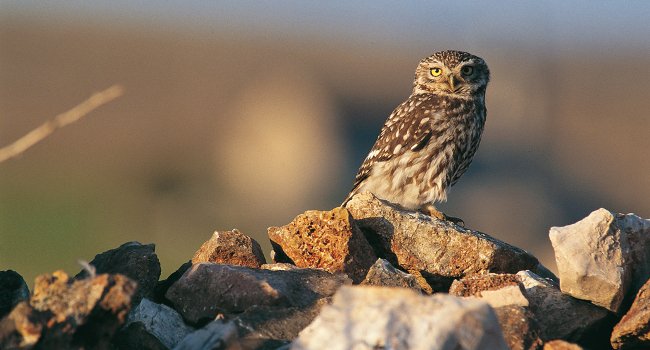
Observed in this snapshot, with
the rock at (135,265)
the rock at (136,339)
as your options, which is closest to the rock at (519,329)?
the rock at (136,339)

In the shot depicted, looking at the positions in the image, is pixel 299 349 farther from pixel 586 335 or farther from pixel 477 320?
pixel 586 335

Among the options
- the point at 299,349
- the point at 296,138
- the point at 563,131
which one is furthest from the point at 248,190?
the point at 299,349

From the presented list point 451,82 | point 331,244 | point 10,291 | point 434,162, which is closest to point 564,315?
point 331,244

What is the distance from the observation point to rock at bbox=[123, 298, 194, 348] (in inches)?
180

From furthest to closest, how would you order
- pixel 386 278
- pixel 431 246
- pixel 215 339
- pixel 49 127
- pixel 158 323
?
1. pixel 431 246
2. pixel 386 278
3. pixel 158 323
4. pixel 215 339
5. pixel 49 127

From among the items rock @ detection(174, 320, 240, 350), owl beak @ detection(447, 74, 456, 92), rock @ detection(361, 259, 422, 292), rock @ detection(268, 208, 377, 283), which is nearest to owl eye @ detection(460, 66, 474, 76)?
owl beak @ detection(447, 74, 456, 92)

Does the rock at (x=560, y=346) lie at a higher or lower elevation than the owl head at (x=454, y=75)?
lower

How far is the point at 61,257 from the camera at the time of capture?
2219 centimetres

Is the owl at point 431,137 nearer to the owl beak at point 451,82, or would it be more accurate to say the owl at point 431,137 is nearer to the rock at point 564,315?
the owl beak at point 451,82

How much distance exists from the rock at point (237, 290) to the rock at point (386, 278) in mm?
144

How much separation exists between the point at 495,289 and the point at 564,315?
0.37 meters

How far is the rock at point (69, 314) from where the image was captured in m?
3.62

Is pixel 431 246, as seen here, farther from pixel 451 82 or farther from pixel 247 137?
pixel 247 137

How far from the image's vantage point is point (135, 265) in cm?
532
